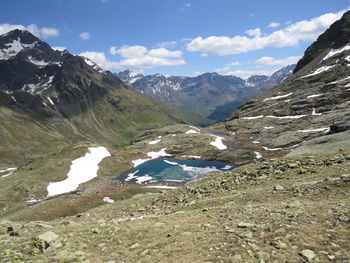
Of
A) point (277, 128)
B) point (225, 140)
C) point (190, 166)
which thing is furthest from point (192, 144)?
point (277, 128)

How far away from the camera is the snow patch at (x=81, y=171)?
90.1 meters

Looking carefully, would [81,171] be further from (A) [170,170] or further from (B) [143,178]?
Answer: (A) [170,170]

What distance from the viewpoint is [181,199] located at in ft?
110

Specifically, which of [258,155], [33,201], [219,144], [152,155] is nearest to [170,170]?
[152,155]

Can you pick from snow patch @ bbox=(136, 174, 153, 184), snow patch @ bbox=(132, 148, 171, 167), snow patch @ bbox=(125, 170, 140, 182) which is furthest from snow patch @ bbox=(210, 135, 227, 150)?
snow patch @ bbox=(136, 174, 153, 184)

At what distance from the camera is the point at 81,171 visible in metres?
104

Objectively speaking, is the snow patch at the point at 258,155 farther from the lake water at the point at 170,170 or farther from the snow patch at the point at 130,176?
the snow patch at the point at 130,176

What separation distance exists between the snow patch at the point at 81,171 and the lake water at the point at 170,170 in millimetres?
12076

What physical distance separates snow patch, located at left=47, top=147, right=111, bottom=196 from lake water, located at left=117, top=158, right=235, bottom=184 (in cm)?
1208

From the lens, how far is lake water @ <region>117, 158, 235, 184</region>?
100312mm

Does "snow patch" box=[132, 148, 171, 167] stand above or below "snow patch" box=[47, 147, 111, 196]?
below

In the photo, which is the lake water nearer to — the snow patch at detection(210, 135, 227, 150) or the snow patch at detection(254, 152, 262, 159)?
the snow patch at detection(254, 152, 262, 159)

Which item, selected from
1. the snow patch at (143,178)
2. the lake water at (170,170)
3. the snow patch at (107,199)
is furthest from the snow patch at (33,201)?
the snow patch at (143,178)

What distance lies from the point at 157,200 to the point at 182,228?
17431mm
